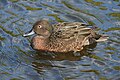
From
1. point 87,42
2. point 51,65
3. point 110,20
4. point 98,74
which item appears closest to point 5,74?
point 51,65

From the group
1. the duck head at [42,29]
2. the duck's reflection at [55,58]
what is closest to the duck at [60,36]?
the duck head at [42,29]

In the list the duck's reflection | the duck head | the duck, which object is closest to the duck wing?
the duck

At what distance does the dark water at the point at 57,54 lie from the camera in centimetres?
1116

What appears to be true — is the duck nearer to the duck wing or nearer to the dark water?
the duck wing

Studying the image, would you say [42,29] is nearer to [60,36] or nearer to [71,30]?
[60,36]

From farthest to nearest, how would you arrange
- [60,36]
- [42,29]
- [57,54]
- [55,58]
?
[42,29] < [60,36] < [57,54] < [55,58]

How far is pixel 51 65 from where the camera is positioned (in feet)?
38.2

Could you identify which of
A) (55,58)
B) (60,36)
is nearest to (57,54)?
(55,58)

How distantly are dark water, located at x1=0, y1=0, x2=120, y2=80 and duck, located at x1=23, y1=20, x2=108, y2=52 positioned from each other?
23 centimetres

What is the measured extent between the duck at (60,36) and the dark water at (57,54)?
0.23 metres

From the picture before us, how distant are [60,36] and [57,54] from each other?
53cm

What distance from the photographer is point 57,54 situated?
494 inches

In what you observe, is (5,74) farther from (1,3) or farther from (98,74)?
(1,3)

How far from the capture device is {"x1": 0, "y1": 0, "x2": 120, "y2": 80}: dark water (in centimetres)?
1116
